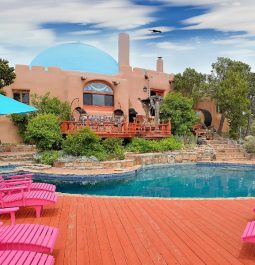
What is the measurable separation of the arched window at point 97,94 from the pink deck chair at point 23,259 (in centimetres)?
2135

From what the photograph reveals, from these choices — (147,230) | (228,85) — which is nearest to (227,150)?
(228,85)

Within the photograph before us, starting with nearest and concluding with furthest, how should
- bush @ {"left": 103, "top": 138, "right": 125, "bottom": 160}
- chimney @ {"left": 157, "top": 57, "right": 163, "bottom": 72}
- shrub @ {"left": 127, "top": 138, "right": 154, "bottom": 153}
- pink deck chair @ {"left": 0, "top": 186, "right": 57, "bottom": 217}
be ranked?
1. pink deck chair @ {"left": 0, "top": 186, "right": 57, "bottom": 217}
2. bush @ {"left": 103, "top": 138, "right": 125, "bottom": 160}
3. shrub @ {"left": 127, "top": 138, "right": 154, "bottom": 153}
4. chimney @ {"left": 157, "top": 57, "right": 163, "bottom": 72}

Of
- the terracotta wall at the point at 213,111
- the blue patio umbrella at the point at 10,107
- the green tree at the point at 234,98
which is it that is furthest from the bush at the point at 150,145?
the terracotta wall at the point at 213,111

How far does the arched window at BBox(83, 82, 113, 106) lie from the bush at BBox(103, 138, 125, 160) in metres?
7.54

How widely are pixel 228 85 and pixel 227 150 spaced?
6.36 metres

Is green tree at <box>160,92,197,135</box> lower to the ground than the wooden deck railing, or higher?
higher

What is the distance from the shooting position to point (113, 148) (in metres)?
17.5

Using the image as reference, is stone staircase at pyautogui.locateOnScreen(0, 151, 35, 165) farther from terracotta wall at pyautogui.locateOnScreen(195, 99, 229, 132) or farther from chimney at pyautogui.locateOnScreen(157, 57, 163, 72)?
terracotta wall at pyautogui.locateOnScreen(195, 99, 229, 132)

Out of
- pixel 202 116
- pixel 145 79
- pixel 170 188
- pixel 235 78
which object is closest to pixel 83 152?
pixel 170 188

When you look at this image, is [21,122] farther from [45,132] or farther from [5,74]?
[45,132]

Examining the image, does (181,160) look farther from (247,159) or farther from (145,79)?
(145,79)

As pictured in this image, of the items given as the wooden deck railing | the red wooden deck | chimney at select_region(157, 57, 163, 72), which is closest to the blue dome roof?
chimney at select_region(157, 57, 163, 72)

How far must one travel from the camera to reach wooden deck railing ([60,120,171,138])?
59.3ft

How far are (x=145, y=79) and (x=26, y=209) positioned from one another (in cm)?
2236
